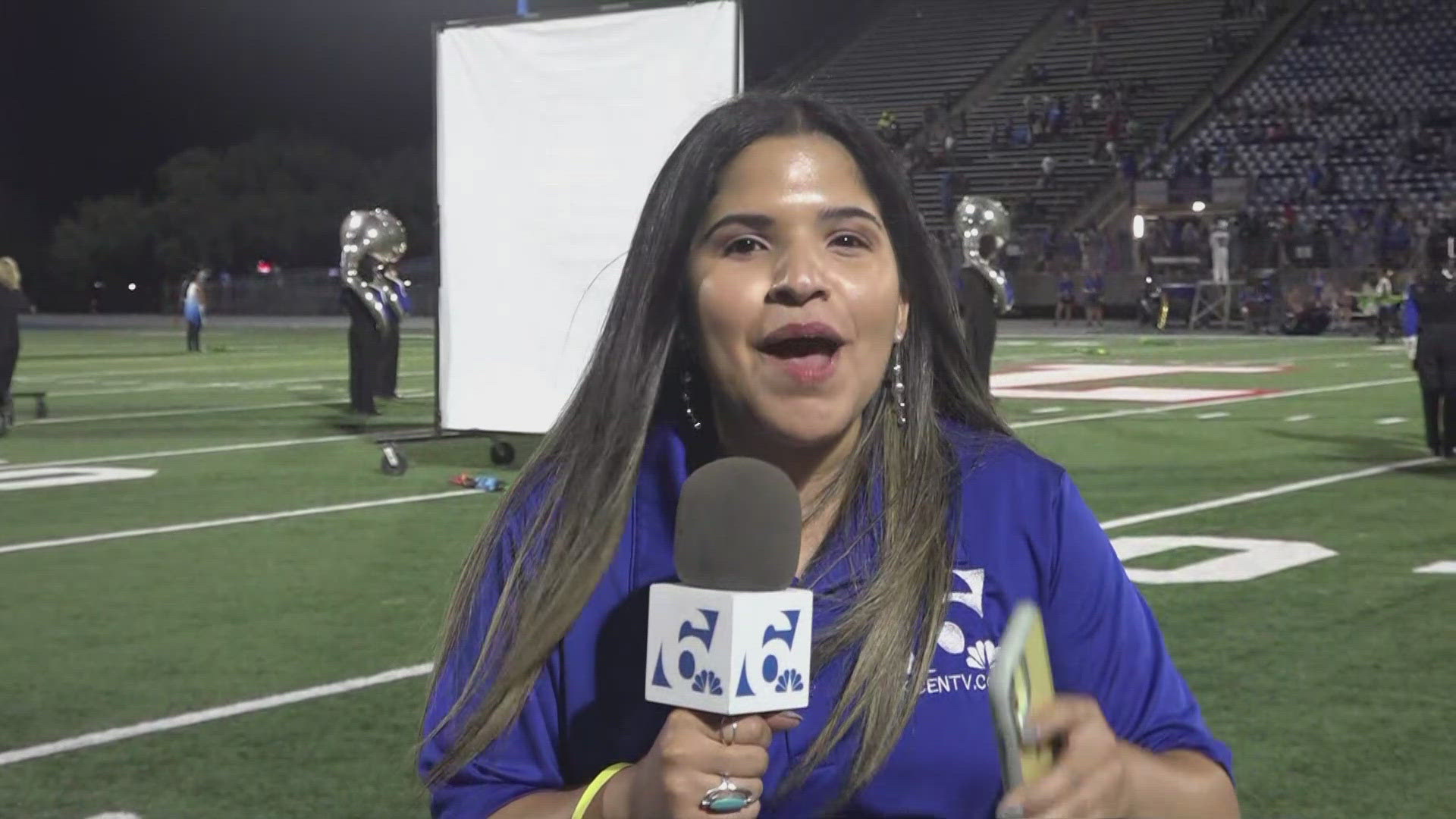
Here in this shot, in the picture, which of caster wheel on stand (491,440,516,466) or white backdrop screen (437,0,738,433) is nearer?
white backdrop screen (437,0,738,433)

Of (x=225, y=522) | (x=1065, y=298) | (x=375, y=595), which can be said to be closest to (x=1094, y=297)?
(x=1065, y=298)

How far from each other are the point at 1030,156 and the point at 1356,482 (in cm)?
3459

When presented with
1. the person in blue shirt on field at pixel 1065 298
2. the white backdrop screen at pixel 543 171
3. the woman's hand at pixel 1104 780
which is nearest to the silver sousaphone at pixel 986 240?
the white backdrop screen at pixel 543 171

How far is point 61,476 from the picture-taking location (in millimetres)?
11602

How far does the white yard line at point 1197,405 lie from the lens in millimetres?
15062

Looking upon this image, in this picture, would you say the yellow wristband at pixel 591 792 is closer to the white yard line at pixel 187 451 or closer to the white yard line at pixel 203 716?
the white yard line at pixel 203 716

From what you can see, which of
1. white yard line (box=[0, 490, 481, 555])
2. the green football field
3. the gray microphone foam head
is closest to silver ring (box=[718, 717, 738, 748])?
the gray microphone foam head

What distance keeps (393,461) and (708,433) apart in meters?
9.57

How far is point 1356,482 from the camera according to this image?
426 inches

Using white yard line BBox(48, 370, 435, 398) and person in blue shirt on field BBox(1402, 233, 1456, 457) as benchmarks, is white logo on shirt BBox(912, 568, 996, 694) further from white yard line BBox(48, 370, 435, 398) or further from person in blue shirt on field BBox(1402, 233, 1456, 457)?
white yard line BBox(48, 370, 435, 398)

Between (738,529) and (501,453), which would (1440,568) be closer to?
(501,453)

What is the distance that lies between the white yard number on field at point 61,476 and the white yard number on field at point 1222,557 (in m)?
6.19

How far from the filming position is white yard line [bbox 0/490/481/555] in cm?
870

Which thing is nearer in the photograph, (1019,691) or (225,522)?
(1019,691)
